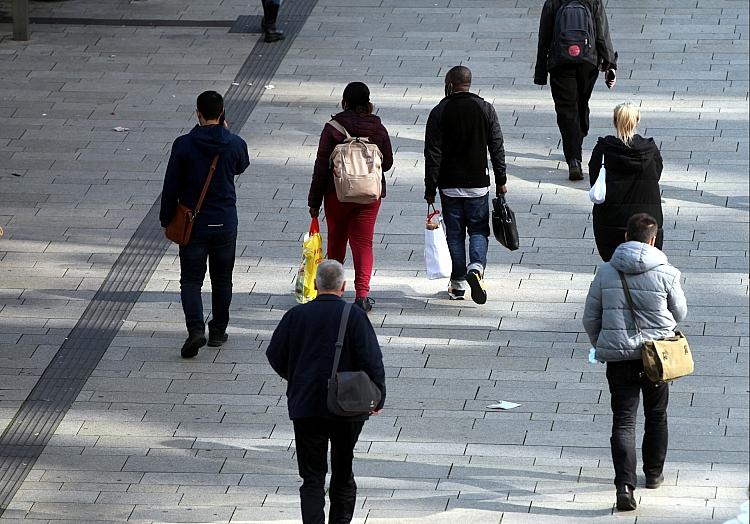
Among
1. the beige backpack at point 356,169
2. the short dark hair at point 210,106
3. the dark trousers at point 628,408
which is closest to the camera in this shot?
the dark trousers at point 628,408

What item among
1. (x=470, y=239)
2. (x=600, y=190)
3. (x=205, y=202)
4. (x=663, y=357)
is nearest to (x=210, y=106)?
(x=205, y=202)

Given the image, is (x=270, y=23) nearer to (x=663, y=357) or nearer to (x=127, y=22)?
(x=127, y=22)

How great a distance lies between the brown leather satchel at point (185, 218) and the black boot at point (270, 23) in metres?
6.67

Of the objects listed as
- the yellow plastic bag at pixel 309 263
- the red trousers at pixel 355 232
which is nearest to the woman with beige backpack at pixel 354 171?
the red trousers at pixel 355 232

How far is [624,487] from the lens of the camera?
767 cm

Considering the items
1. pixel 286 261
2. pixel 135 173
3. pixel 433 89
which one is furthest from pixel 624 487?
pixel 433 89

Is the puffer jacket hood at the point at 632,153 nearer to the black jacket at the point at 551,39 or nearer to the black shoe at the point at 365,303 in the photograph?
the black shoe at the point at 365,303

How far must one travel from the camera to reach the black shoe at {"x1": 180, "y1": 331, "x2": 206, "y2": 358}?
980 centimetres

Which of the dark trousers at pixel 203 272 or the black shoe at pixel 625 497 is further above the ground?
the black shoe at pixel 625 497

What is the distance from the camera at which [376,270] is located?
11.1 metres

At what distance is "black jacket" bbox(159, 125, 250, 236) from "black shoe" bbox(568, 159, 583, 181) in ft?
12.2

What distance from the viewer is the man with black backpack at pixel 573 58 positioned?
39.9 feet

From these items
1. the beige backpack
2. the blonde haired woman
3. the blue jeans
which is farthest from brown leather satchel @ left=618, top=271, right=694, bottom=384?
the blue jeans

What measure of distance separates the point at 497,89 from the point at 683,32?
102 inches
